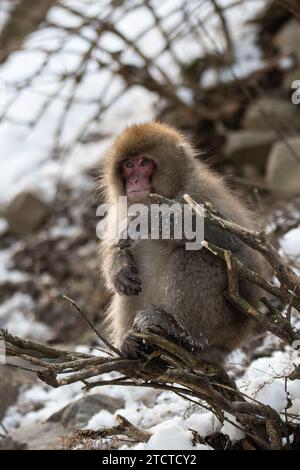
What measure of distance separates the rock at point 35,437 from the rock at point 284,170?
11.5 ft

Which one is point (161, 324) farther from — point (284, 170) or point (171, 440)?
point (284, 170)

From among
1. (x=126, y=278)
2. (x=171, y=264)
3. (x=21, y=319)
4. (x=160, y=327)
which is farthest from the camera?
(x=21, y=319)

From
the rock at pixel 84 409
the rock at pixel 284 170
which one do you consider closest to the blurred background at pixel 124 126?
the rock at pixel 284 170

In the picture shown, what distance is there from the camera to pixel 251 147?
7945 millimetres

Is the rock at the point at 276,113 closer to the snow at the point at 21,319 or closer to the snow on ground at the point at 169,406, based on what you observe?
the snow at the point at 21,319

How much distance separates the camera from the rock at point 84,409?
417cm

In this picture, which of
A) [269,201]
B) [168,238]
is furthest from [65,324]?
[168,238]

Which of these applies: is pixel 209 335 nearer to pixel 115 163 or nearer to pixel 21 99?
pixel 115 163

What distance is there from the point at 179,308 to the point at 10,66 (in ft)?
27.7

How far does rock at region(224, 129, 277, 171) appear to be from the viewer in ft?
26.0

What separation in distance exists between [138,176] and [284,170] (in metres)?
3.32

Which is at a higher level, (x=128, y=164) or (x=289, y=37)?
(x=289, y=37)

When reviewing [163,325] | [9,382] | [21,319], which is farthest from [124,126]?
[163,325]

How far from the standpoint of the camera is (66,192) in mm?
8922
